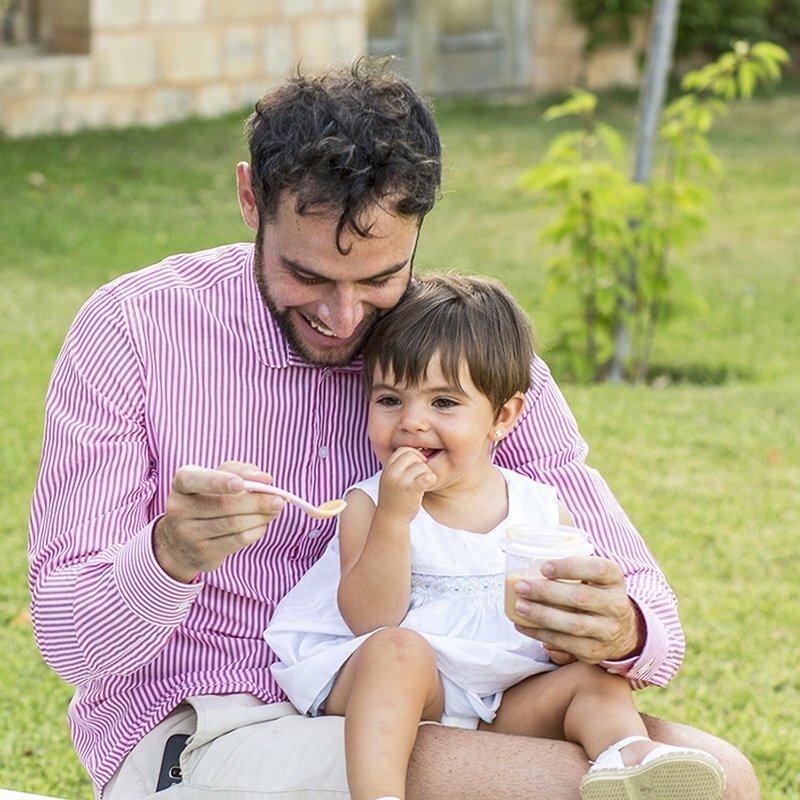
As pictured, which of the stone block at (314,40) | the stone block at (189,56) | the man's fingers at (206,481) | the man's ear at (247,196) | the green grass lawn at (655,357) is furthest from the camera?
the stone block at (314,40)

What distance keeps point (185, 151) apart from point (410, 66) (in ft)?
12.3

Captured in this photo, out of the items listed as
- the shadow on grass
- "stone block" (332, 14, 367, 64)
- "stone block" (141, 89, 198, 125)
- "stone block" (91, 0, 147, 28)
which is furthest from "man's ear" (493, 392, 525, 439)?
"stone block" (332, 14, 367, 64)

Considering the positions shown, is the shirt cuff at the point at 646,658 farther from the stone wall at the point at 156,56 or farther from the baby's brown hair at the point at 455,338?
the stone wall at the point at 156,56

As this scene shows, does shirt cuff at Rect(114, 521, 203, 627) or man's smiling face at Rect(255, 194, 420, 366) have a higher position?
man's smiling face at Rect(255, 194, 420, 366)

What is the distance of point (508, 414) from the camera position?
2723mm

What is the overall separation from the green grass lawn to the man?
0.32m

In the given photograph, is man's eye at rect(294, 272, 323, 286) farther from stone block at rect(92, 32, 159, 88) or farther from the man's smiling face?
stone block at rect(92, 32, 159, 88)

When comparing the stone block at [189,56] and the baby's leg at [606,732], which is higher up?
the baby's leg at [606,732]

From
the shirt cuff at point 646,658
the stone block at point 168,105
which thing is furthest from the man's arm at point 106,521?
the stone block at point 168,105

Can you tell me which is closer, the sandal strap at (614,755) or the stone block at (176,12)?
the sandal strap at (614,755)

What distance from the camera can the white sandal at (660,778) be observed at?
2174mm

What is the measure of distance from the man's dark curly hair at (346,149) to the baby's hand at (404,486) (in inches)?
15.5

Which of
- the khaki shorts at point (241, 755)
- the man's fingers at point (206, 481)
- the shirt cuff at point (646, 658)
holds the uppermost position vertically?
the man's fingers at point (206, 481)

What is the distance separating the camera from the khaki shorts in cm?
234
